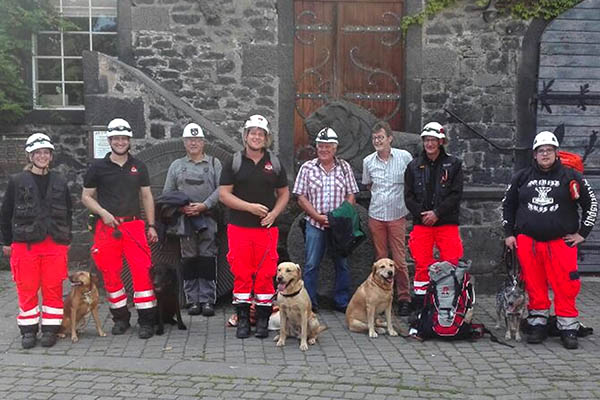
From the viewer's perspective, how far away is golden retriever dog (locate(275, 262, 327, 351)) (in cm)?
591

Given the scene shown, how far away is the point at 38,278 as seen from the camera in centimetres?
607

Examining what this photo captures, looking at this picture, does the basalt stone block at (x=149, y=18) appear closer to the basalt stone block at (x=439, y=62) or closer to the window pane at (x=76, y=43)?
the window pane at (x=76, y=43)

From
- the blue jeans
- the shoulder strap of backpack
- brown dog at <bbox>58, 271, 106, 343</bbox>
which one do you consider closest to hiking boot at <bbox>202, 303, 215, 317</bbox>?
the blue jeans

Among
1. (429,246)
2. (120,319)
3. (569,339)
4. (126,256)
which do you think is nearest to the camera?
(569,339)

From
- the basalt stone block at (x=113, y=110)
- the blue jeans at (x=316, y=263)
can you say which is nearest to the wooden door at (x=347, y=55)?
the basalt stone block at (x=113, y=110)

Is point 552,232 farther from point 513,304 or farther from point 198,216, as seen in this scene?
point 198,216

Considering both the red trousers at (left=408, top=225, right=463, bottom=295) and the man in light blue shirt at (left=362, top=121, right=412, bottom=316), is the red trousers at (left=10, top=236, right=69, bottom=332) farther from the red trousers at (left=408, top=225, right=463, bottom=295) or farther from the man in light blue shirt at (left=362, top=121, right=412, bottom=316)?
the red trousers at (left=408, top=225, right=463, bottom=295)

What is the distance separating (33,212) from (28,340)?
3.65 ft

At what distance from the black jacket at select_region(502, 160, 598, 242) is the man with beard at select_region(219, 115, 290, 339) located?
223cm

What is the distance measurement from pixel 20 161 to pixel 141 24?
8.76ft

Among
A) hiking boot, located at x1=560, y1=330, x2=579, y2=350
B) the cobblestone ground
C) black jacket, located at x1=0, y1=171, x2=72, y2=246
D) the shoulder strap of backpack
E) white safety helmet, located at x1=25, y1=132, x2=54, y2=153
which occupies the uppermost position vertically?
white safety helmet, located at x1=25, y1=132, x2=54, y2=153

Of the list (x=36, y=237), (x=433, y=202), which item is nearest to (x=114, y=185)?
(x=36, y=237)

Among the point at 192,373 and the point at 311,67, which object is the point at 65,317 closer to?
the point at 192,373

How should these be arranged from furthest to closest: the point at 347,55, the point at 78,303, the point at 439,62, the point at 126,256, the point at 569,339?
the point at 347,55, the point at 439,62, the point at 126,256, the point at 78,303, the point at 569,339
